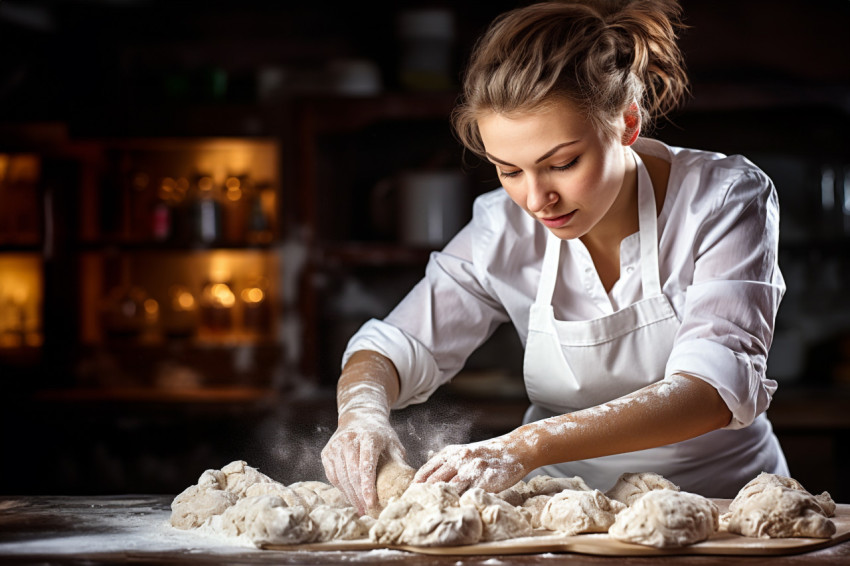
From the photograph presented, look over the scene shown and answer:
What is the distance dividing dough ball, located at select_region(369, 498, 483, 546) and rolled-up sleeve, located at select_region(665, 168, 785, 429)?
420 mm

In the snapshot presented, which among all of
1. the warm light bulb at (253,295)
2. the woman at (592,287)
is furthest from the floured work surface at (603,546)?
the warm light bulb at (253,295)

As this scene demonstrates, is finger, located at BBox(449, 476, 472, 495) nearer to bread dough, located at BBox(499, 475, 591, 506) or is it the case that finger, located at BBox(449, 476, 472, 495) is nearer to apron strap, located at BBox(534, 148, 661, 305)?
bread dough, located at BBox(499, 475, 591, 506)

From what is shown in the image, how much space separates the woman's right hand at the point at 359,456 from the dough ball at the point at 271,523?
0.55 feet

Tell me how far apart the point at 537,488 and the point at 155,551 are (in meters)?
0.57

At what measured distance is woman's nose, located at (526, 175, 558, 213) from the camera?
4.44 ft

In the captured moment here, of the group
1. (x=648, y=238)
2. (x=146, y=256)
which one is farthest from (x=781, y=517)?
(x=146, y=256)

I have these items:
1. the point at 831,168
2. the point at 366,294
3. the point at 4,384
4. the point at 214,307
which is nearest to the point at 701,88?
the point at 831,168

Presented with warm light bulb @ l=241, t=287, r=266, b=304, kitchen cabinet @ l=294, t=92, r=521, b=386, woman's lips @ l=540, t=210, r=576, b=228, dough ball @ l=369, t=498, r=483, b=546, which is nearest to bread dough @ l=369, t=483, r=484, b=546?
dough ball @ l=369, t=498, r=483, b=546

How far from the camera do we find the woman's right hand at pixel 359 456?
53.1 inches

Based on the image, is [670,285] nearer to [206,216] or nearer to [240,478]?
[240,478]

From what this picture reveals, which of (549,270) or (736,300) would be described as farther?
(549,270)

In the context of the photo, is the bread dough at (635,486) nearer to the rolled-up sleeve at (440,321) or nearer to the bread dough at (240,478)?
the rolled-up sleeve at (440,321)

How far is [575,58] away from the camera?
1391 mm

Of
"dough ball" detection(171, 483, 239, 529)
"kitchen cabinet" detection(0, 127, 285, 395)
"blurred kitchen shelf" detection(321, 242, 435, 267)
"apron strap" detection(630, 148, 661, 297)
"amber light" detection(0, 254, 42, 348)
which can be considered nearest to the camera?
"dough ball" detection(171, 483, 239, 529)
